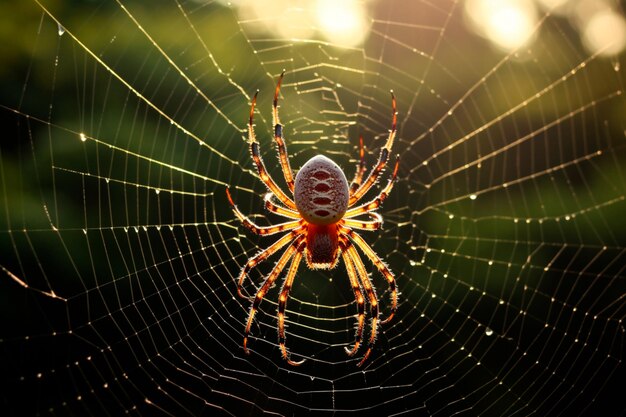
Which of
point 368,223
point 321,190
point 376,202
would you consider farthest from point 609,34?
point 321,190

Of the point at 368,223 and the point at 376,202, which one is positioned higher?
the point at 376,202

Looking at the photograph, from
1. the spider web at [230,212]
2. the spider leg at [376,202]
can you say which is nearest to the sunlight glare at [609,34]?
the spider web at [230,212]

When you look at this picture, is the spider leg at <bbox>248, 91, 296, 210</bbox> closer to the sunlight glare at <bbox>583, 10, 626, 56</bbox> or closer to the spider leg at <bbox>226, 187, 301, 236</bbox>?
the spider leg at <bbox>226, 187, 301, 236</bbox>

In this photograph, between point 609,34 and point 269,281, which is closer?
point 269,281

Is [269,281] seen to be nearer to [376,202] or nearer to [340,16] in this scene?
Answer: [376,202]

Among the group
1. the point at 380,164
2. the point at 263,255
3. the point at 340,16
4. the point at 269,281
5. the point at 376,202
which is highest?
the point at 340,16

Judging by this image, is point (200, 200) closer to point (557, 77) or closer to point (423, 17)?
point (423, 17)

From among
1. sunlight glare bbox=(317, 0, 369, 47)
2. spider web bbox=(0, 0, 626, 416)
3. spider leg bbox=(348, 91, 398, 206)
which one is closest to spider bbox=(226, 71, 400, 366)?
spider leg bbox=(348, 91, 398, 206)

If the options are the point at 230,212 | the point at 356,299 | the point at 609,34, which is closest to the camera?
the point at 356,299
